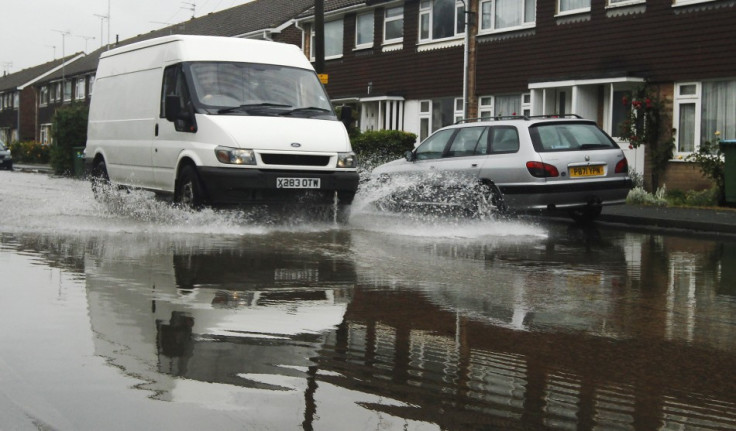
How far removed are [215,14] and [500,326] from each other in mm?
51877

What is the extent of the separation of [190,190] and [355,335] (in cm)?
725

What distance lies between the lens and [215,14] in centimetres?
5569

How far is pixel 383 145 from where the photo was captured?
1054 inches

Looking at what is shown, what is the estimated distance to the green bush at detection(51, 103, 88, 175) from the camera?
38.0 metres

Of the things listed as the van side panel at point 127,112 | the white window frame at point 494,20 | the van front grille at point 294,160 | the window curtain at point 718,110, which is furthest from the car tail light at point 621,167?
the white window frame at point 494,20

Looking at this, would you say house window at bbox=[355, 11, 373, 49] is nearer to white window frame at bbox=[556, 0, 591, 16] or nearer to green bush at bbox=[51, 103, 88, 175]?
white window frame at bbox=[556, 0, 591, 16]

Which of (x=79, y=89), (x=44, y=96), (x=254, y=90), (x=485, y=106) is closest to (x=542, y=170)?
(x=254, y=90)

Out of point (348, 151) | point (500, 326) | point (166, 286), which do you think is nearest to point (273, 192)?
point (348, 151)

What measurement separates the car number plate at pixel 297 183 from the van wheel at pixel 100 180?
16.1ft

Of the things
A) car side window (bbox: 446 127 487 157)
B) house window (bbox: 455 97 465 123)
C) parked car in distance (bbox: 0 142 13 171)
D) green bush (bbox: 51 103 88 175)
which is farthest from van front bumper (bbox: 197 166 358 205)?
parked car in distance (bbox: 0 142 13 171)

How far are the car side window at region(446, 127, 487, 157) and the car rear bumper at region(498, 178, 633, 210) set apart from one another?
3.76ft

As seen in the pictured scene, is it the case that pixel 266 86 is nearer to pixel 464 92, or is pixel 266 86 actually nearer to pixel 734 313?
pixel 734 313

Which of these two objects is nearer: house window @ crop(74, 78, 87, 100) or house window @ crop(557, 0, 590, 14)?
house window @ crop(557, 0, 590, 14)

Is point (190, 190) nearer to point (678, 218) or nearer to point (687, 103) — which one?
point (678, 218)
